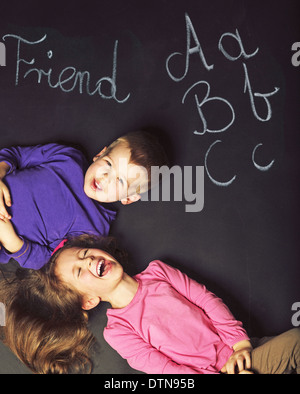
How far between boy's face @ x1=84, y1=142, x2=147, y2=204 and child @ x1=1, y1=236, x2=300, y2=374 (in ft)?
0.43

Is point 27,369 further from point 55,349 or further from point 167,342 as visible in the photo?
point 167,342

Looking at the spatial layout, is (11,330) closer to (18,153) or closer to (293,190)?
(18,153)

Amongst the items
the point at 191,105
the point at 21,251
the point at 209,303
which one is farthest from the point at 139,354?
the point at 191,105

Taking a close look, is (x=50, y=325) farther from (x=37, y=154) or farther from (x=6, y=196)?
(x=37, y=154)

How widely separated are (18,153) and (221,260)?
646mm

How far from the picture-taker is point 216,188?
1.23 m

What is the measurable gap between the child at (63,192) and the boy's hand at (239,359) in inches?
18.4

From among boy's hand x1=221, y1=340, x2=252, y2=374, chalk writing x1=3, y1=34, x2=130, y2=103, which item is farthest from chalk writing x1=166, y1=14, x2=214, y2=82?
boy's hand x1=221, y1=340, x2=252, y2=374

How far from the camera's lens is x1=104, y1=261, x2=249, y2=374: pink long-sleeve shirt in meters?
1.13

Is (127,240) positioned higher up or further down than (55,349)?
higher up

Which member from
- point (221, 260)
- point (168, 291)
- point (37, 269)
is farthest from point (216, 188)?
point (37, 269)

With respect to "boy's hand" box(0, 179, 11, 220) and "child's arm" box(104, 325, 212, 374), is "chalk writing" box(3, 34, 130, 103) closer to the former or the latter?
"boy's hand" box(0, 179, 11, 220)

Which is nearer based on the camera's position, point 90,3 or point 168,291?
point 168,291
